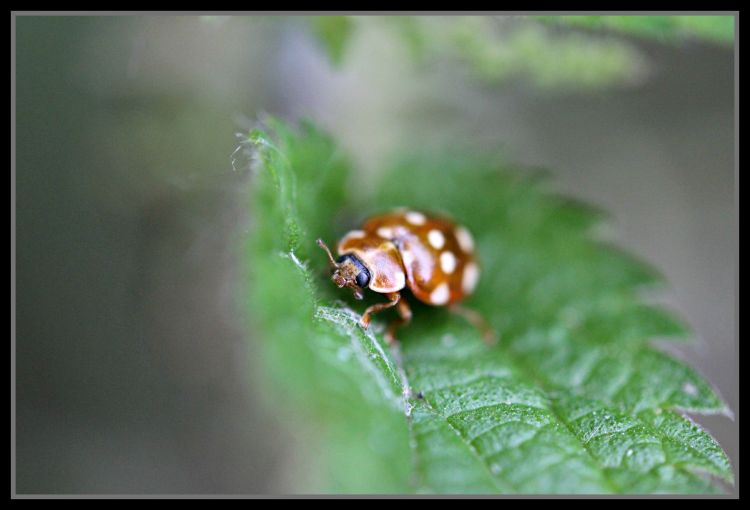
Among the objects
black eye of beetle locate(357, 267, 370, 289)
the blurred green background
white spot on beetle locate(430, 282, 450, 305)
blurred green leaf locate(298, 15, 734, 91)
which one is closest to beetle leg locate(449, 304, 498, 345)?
white spot on beetle locate(430, 282, 450, 305)

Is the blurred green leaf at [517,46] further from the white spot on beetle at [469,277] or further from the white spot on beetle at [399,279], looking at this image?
the white spot on beetle at [399,279]

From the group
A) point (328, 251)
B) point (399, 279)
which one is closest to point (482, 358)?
point (399, 279)

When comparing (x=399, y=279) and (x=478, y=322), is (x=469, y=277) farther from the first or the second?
(x=399, y=279)

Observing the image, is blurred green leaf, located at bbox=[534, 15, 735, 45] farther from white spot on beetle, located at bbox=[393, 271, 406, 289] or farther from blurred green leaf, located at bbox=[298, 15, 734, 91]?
white spot on beetle, located at bbox=[393, 271, 406, 289]

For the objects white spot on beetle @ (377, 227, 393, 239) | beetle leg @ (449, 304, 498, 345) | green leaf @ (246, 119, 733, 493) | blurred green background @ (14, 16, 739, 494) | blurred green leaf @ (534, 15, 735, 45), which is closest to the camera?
green leaf @ (246, 119, 733, 493)

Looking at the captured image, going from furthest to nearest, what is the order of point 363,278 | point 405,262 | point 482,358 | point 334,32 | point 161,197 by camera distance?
1. point 161,197
2. point 334,32
3. point 482,358
4. point 405,262
5. point 363,278

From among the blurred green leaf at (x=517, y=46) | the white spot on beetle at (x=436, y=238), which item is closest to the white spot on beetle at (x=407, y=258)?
the white spot on beetle at (x=436, y=238)
